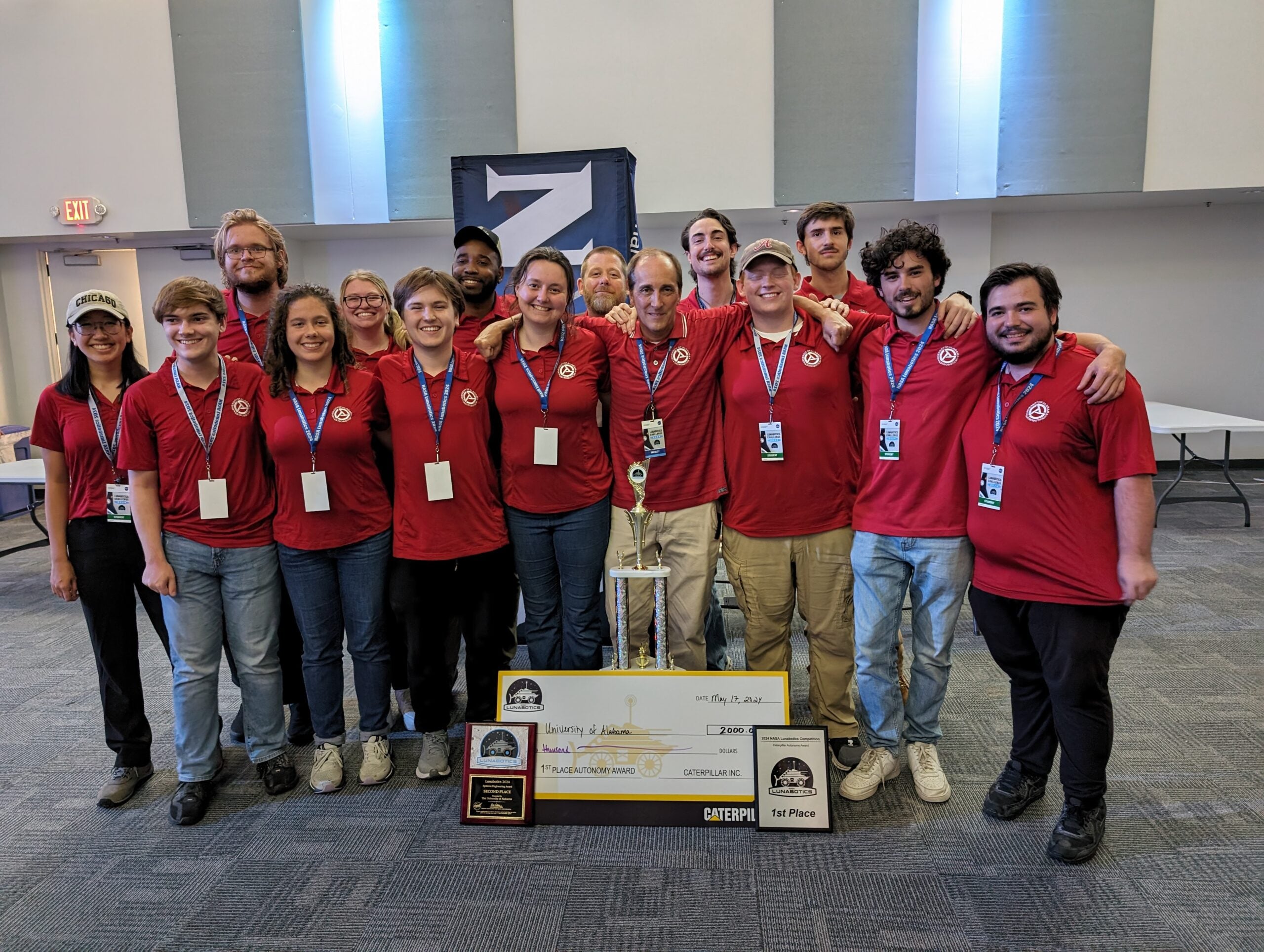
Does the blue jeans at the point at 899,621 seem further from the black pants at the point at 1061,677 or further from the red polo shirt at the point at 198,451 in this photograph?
the red polo shirt at the point at 198,451

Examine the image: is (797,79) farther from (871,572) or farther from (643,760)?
(643,760)

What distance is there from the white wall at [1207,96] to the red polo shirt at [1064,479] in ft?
18.9

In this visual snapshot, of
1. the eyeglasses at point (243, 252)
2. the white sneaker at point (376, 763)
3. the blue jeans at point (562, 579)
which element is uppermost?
the eyeglasses at point (243, 252)

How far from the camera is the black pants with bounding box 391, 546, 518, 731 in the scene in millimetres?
2490

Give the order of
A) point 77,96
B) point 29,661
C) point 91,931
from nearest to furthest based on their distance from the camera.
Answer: point 91,931 → point 29,661 → point 77,96

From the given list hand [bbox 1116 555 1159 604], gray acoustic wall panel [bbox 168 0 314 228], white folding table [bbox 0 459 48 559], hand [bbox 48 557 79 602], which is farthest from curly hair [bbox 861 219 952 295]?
gray acoustic wall panel [bbox 168 0 314 228]

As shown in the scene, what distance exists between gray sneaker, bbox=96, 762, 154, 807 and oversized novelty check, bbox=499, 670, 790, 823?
1.29m

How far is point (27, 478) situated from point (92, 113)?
153 inches

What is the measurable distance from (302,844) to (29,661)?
2.54 m

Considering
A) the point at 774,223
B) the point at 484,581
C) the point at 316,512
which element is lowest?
the point at 484,581

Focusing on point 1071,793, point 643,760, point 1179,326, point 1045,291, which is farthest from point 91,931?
point 1179,326

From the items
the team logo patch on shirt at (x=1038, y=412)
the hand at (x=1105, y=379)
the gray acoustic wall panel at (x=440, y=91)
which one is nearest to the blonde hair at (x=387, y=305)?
the team logo patch on shirt at (x=1038, y=412)

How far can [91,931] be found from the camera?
75.9 inches

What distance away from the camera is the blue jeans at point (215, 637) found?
7.71 ft
